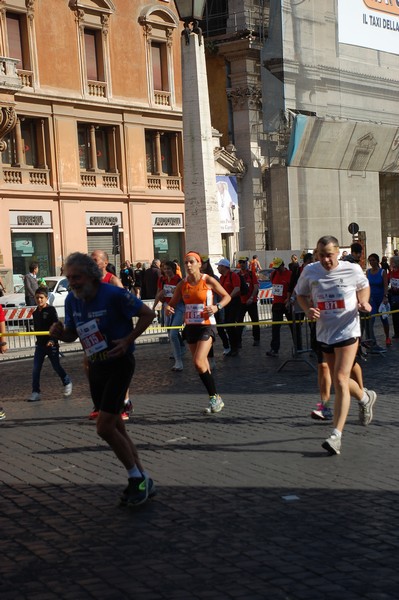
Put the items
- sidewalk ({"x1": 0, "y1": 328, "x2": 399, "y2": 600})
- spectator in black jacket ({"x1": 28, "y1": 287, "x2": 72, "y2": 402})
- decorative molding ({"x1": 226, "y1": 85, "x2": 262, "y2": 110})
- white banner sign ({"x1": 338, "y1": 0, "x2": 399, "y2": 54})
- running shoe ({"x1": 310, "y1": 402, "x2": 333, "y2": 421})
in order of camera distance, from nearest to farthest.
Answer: sidewalk ({"x1": 0, "y1": 328, "x2": 399, "y2": 600}) < running shoe ({"x1": 310, "y1": 402, "x2": 333, "y2": 421}) < spectator in black jacket ({"x1": 28, "y1": 287, "x2": 72, "y2": 402}) < white banner sign ({"x1": 338, "y1": 0, "x2": 399, "y2": 54}) < decorative molding ({"x1": 226, "y1": 85, "x2": 262, "y2": 110})

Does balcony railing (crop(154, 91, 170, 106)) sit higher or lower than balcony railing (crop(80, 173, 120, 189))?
higher

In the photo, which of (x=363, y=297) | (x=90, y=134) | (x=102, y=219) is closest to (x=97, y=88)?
(x=90, y=134)

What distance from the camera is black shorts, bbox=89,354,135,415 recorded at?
715 centimetres

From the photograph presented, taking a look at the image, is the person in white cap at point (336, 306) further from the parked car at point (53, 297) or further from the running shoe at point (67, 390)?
the parked car at point (53, 297)

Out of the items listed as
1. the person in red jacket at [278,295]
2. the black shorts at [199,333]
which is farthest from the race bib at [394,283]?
the black shorts at [199,333]

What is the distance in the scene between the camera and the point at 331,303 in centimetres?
923

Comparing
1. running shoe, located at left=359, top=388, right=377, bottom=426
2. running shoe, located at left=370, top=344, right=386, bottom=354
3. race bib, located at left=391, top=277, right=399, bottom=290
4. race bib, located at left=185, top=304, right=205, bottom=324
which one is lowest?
running shoe, located at left=370, top=344, right=386, bottom=354

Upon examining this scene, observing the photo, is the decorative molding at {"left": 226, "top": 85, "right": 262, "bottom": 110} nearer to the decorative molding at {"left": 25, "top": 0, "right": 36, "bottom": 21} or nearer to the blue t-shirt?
the decorative molding at {"left": 25, "top": 0, "right": 36, "bottom": 21}

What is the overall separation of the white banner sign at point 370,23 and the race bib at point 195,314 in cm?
3378

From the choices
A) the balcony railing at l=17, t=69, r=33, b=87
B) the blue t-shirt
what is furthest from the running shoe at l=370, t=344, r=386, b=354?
the balcony railing at l=17, t=69, r=33, b=87

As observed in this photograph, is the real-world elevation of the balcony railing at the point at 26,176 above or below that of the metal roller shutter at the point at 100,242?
above

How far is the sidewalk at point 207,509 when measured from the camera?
5.41m

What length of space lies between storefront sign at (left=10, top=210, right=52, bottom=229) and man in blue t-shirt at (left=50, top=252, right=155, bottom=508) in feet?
96.3

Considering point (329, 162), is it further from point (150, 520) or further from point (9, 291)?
point (150, 520)
